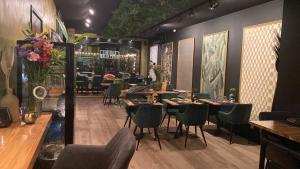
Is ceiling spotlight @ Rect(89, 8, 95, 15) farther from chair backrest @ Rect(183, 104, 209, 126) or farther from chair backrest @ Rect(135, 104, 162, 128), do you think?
chair backrest @ Rect(183, 104, 209, 126)

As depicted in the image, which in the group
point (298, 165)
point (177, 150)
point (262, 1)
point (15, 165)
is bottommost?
point (177, 150)

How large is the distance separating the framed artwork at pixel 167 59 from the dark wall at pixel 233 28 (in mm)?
2237

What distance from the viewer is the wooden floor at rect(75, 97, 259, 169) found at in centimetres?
425

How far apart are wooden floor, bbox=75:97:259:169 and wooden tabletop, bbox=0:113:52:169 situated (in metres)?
2.13

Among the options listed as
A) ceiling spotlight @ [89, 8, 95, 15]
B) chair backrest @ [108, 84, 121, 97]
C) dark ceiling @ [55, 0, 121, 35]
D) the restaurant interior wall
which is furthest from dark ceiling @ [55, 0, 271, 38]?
the restaurant interior wall

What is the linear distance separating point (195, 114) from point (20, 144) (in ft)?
11.9

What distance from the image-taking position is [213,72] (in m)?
7.62

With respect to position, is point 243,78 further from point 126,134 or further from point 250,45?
point 126,134

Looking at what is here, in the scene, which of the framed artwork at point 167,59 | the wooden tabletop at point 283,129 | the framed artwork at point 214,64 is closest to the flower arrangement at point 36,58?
the wooden tabletop at point 283,129

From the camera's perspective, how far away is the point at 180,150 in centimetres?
493

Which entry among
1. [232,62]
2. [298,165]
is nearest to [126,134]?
[298,165]

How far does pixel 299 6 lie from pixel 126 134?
3.42 m

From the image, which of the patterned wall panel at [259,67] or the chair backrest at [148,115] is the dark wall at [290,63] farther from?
the chair backrest at [148,115]

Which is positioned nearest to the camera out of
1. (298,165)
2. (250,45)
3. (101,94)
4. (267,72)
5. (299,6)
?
(298,165)
